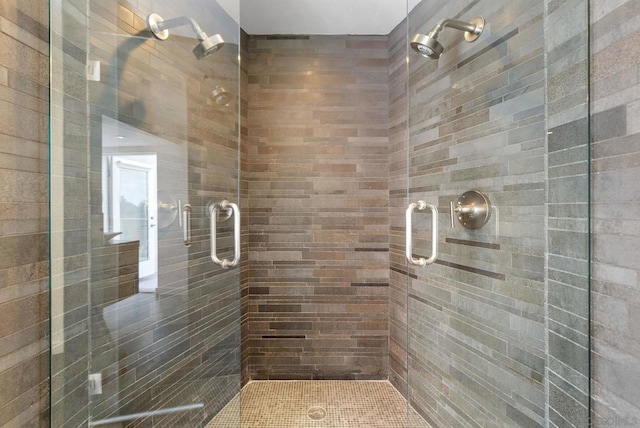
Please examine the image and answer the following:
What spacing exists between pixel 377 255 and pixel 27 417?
1.80 meters

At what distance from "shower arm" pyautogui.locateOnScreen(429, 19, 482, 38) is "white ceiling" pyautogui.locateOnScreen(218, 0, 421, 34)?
2.22 feet

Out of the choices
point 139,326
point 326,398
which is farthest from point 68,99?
point 326,398

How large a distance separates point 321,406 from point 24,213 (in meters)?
1.76

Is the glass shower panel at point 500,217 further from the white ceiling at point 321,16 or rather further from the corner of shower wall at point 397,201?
the white ceiling at point 321,16


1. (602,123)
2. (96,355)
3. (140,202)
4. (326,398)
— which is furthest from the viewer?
(326,398)

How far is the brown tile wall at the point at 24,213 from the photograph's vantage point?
2.65ft

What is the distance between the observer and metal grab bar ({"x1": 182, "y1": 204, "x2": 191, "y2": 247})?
1294 mm

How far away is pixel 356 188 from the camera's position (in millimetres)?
2168

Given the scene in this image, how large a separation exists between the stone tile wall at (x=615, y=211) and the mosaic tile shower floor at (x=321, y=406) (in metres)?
0.99

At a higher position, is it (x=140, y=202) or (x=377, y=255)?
(x=140, y=202)

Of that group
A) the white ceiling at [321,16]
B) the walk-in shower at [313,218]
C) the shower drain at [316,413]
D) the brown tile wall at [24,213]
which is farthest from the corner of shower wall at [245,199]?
the brown tile wall at [24,213]

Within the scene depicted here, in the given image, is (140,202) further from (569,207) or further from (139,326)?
(569,207)

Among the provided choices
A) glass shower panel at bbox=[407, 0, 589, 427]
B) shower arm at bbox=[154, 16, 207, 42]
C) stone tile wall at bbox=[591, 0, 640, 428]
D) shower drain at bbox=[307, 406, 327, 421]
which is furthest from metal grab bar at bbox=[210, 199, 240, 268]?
stone tile wall at bbox=[591, 0, 640, 428]

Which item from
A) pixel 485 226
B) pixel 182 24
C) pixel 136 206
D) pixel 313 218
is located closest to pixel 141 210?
pixel 136 206
